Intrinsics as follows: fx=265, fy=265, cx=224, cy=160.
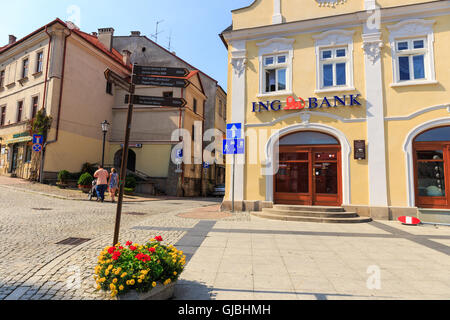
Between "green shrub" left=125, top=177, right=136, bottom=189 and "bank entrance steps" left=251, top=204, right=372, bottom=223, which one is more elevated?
"green shrub" left=125, top=177, right=136, bottom=189

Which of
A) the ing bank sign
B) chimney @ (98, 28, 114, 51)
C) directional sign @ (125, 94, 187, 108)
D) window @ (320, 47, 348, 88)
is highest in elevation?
chimney @ (98, 28, 114, 51)

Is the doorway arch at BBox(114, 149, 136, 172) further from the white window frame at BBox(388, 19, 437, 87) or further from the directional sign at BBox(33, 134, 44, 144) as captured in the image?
the white window frame at BBox(388, 19, 437, 87)

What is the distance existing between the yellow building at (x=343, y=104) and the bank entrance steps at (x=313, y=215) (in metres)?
0.82

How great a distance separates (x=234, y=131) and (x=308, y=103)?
133 inches

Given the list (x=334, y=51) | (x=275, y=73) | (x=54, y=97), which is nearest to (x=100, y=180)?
(x=54, y=97)

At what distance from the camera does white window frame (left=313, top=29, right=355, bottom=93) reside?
36.1 feet

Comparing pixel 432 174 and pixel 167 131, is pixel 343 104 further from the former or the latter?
pixel 167 131

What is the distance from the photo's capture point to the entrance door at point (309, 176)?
11047 mm

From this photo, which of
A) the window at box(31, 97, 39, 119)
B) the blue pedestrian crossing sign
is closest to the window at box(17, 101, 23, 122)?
the window at box(31, 97, 39, 119)

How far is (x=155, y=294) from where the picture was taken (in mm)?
2904

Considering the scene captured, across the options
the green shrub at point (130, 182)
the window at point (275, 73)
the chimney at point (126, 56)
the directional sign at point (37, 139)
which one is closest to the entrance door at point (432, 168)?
the window at point (275, 73)

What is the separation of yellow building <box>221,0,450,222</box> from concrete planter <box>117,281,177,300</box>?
8.40 metres

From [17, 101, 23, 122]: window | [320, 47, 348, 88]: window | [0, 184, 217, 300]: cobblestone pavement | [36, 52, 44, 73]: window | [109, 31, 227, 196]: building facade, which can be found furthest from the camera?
[109, 31, 227, 196]: building facade

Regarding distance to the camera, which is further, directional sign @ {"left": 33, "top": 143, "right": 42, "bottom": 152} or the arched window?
directional sign @ {"left": 33, "top": 143, "right": 42, "bottom": 152}
